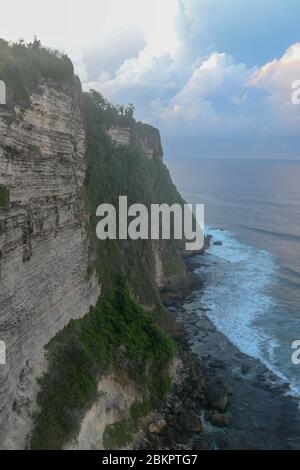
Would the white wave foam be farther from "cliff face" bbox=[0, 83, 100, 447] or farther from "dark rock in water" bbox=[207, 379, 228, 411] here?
"cliff face" bbox=[0, 83, 100, 447]

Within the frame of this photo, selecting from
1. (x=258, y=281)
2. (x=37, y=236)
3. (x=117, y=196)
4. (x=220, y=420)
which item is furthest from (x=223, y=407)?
(x=258, y=281)

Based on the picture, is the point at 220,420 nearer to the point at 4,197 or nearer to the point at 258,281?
the point at 4,197

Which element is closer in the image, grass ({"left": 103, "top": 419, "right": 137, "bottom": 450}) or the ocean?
grass ({"left": 103, "top": 419, "right": 137, "bottom": 450})

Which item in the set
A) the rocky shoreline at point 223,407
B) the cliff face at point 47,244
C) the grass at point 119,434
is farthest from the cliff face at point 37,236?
the rocky shoreline at point 223,407

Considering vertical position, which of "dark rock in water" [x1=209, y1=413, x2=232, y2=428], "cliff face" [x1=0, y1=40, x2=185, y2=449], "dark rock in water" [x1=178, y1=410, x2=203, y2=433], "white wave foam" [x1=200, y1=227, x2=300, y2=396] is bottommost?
"dark rock in water" [x1=209, y1=413, x2=232, y2=428]

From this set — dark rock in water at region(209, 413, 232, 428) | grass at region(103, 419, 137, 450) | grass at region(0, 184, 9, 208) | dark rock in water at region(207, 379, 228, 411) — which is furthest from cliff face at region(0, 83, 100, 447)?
dark rock in water at region(209, 413, 232, 428)
